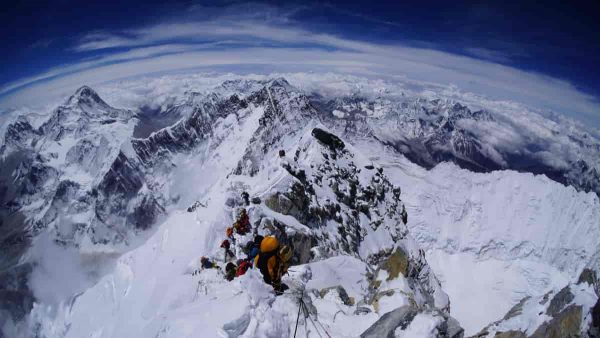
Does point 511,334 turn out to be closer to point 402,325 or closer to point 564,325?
point 564,325

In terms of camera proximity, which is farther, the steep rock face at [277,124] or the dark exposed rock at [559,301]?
the steep rock face at [277,124]

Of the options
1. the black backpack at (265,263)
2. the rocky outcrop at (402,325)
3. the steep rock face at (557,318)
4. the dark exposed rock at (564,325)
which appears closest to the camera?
the rocky outcrop at (402,325)

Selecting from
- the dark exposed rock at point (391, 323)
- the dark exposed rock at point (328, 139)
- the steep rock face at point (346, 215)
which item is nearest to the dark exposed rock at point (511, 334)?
the steep rock face at point (346, 215)

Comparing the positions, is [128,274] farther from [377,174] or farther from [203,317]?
[377,174]

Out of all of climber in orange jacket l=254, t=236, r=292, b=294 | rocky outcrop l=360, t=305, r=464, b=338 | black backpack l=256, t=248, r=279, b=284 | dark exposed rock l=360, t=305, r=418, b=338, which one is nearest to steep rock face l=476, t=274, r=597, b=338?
rocky outcrop l=360, t=305, r=464, b=338

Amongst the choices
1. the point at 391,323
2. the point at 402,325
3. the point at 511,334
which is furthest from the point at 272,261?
the point at 511,334

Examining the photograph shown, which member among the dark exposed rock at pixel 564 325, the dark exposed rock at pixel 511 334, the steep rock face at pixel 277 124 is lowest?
the steep rock face at pixel 277 124

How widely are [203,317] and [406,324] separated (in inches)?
380

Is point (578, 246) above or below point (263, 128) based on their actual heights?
below

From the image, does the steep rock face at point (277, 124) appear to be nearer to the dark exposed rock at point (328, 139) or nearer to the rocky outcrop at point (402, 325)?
the dark exposed rock at point (328, 139)

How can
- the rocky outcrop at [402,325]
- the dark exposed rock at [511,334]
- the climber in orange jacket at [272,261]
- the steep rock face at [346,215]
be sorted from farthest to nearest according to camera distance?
the steep rock face at [346,215] < the dark exposed rock at [511,334] < the climber in orange jacket at [272,261] < the rocky outcrop at [402,325]

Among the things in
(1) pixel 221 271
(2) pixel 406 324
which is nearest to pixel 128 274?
(1) pixel 221 271

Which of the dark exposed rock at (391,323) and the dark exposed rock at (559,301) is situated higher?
the dark exposed rock at (391,323)

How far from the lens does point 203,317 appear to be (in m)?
17.1
